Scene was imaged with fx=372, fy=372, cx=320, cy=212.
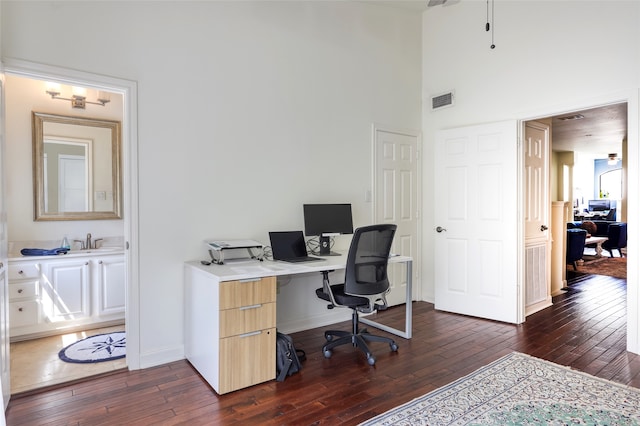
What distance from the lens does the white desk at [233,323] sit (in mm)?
2402

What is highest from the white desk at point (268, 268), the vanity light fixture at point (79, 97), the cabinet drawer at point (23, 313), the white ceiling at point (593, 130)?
the white ceiling at point (593, 130)

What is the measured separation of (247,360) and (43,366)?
5.44 ft

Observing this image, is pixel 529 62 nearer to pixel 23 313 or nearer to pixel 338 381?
pixel 338 381

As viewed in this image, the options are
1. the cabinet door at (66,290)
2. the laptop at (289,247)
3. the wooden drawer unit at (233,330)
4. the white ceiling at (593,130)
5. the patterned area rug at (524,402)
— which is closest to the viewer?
the patterned area rug at (524,402)

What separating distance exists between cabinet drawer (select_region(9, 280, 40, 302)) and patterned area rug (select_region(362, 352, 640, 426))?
3.16m

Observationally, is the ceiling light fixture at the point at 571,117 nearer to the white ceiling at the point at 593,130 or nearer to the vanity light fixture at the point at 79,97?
the white ceiling at the point at 593,130

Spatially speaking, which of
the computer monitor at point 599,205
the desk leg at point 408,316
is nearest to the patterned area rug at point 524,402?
the desk leg at point 408,316

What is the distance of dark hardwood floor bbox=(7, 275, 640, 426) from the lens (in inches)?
85.7

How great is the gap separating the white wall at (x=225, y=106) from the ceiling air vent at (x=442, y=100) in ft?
2.34

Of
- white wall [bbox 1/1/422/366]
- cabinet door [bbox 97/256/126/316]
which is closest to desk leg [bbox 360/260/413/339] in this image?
white wall [bbox 1/1/422/366]

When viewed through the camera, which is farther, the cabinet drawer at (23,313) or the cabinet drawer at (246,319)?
the cabinet drawer at (23,313)

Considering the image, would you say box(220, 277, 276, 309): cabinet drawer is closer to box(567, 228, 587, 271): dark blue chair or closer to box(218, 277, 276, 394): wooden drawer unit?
box(218, 277, 276, 394): wooden drawer unit

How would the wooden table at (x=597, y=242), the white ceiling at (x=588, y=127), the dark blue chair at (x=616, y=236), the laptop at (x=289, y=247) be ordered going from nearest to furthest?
the laptop at (x=289, y=247)
the white ceiling at (x=588, y=127)
the wooden table at (x=597, y=242)
the dark blue chair at (x=616, y=236)

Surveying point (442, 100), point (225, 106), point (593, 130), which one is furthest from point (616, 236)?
point (225, 106)
